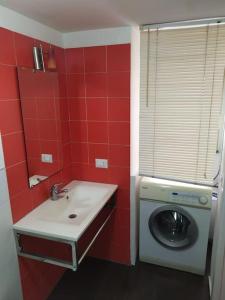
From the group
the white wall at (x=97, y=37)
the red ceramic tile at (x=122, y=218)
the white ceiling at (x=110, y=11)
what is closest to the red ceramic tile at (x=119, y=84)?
the white wall at (x=97, y=37)

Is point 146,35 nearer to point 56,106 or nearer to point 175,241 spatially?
point 56,106

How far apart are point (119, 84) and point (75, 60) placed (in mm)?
482

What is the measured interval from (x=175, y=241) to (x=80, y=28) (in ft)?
7.20

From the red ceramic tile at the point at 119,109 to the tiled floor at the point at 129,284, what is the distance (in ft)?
5.10

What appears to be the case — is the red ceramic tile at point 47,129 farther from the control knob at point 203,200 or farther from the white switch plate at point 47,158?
the control knob at point 203,200

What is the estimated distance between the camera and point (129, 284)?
2.17 meters

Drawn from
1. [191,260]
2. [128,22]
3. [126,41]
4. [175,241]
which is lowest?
[191,260]

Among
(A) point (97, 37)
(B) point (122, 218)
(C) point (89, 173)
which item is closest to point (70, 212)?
(C) point (89, 173)

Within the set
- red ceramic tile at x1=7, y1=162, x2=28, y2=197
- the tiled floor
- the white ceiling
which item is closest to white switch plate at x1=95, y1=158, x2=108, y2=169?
red ceramic tile at x1=7, y1=162, x2=28, y2=197

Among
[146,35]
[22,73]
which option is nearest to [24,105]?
[22,73]

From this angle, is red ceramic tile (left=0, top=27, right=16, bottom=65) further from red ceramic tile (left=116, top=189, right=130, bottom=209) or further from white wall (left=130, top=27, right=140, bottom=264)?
red ceramic tile (left=116, top=189, right=130, bottom=209)

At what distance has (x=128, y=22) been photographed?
178 cm

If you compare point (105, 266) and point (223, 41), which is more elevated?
point (223, 41)

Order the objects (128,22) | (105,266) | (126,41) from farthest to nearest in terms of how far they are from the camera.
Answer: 1. (105,266)
2. (126,41)
3. (128,22)
